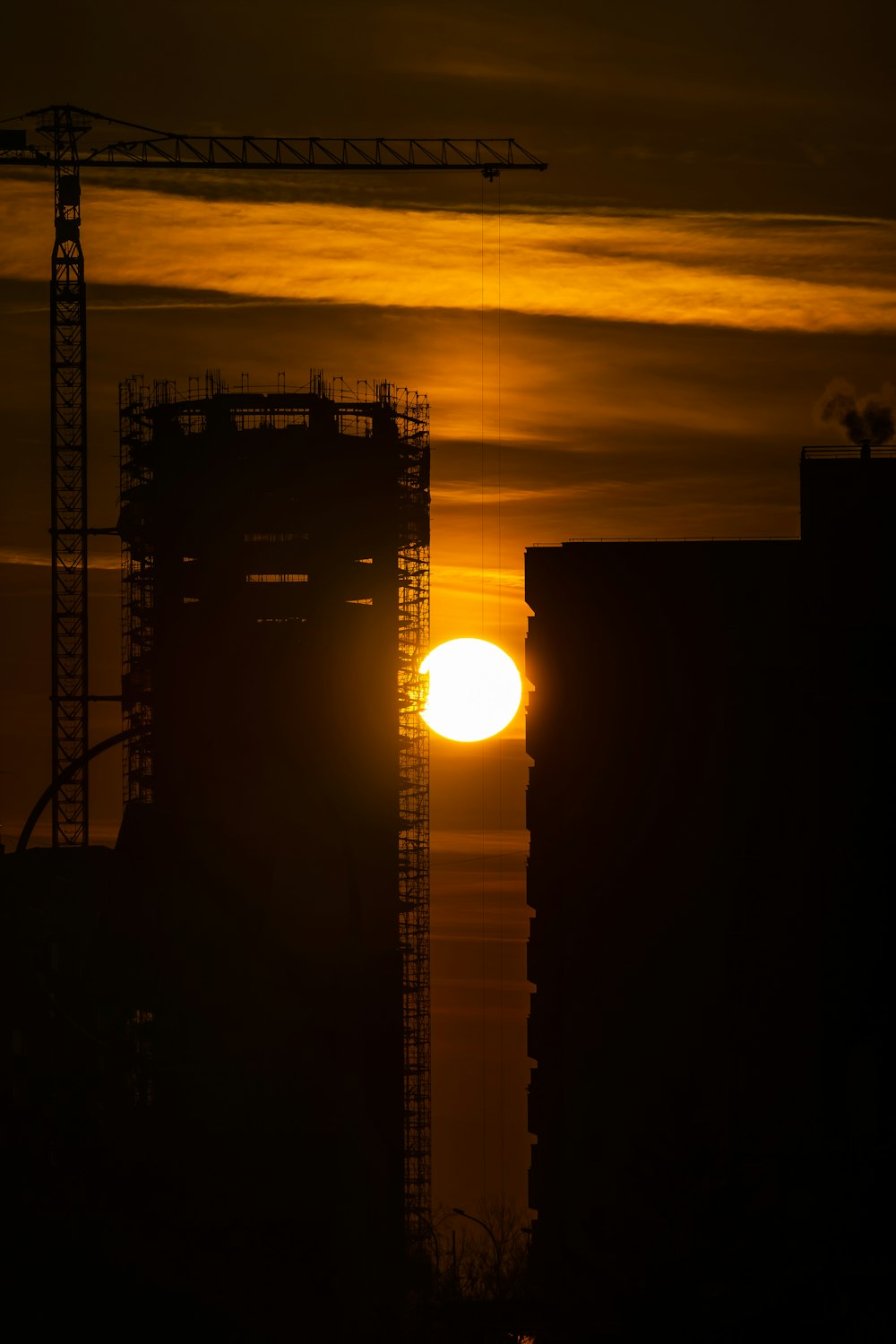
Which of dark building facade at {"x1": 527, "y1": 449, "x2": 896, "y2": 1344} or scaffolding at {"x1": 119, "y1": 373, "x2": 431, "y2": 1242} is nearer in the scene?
dark building facade at {"x1": 527, "y1": 449, "x2": 896, "y2": 1344}

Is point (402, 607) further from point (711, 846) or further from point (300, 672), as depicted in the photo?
point (711, 846)

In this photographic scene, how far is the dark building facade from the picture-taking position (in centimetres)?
7500

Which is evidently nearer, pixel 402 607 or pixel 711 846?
pixel 711 846

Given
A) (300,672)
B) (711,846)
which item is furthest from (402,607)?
(711,846)

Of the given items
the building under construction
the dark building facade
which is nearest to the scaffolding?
the building under construction

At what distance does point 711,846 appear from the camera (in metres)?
78.2

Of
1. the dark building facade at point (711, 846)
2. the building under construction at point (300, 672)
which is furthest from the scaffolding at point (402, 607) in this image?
the dark building facade at point (711, 846)

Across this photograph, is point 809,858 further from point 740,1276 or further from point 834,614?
point 740,1276

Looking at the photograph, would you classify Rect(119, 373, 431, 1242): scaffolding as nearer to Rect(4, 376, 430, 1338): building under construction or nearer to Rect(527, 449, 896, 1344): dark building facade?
Rect(4, 376, 430, 1338): building under construction

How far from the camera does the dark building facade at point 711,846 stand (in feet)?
246

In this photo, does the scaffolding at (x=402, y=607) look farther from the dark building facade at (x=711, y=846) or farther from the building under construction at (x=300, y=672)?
the dark building facade at (x=711, y=846)

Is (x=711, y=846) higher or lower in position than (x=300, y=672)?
lower

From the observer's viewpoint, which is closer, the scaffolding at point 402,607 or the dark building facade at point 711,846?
the dark building facade at point 711,846

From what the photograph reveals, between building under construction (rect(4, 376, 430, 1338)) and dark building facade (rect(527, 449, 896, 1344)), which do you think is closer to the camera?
dark building facade (rect(527, 449, 896, 1344))
